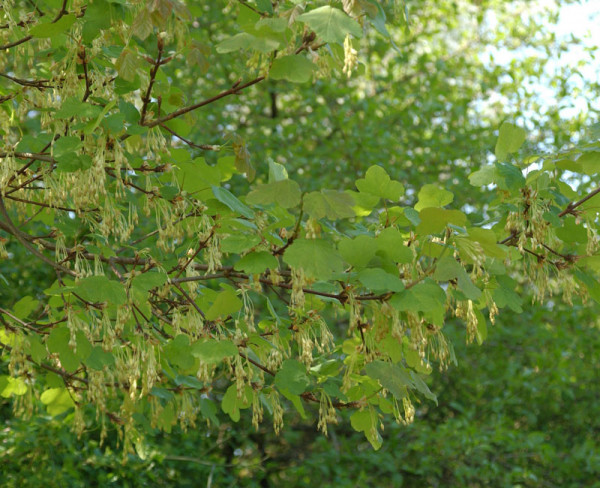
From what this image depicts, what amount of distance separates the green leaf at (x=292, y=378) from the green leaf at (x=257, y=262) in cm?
38

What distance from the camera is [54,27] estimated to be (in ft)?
6.00

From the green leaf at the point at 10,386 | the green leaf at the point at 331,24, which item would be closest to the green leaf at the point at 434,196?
the green leaf at the point at 331,24

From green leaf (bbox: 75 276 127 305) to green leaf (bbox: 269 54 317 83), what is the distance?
66 centimetres

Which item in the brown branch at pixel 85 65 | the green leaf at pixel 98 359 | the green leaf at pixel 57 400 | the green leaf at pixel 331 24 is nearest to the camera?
the green leaf at pixel 331 24

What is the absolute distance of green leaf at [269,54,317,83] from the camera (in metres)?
1.63

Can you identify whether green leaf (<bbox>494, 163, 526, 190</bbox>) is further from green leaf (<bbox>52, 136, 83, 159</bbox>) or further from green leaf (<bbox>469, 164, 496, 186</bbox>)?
green leaf (<bbox>52, 136, 83, 159</bbox>)

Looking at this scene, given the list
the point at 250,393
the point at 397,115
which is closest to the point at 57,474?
the point at 250,393

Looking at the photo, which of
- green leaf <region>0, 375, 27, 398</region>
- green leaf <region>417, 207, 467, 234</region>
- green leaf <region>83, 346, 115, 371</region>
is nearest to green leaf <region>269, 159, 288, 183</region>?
green leaf <region>417, 207, 467, 234</region>

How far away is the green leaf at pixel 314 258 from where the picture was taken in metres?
1.57

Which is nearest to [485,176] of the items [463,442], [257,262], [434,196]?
[434,196]

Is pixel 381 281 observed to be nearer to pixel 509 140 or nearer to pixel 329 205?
pixel 329 205

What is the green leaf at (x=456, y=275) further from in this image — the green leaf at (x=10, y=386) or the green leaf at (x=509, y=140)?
the green leaf at (x=10, y=386)

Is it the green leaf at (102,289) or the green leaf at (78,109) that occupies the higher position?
the green leaf at (78,109)

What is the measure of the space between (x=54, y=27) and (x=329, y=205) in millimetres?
879
